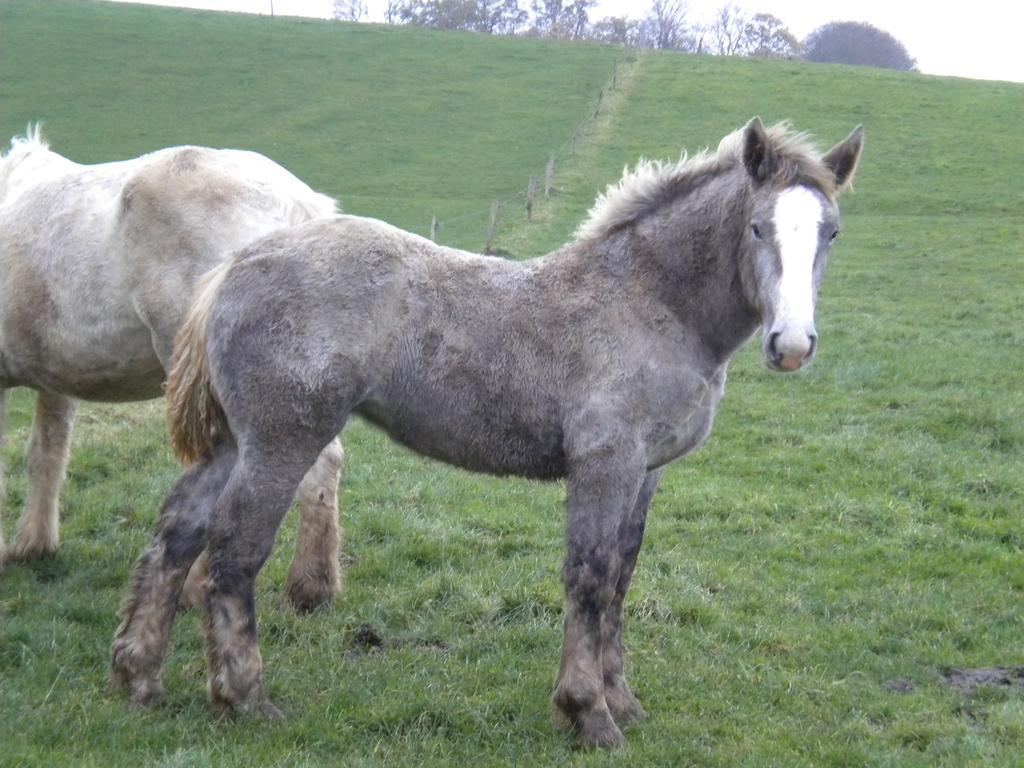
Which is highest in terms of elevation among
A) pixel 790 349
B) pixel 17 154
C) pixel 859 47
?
pixel 859 47

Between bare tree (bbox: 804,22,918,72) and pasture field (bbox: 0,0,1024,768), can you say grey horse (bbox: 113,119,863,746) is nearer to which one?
pasture field (bbox: 0,0,1024,768)

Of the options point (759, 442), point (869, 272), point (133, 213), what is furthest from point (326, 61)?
point (133, 213)

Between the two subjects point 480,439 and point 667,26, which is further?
point 667,26

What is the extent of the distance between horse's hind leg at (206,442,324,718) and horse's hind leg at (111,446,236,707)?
0.86 ft

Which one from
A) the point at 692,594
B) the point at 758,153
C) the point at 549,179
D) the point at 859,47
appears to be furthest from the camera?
the point at 859,47

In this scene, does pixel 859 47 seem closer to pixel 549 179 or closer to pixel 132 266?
pixel 549 179

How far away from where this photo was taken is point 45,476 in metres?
6.95

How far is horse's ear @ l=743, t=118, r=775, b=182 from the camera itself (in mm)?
4699

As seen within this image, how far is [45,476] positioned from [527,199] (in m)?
21.1

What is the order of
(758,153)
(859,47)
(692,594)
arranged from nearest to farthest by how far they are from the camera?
1. (758,153)
2. (692,594)
3. (859,47)

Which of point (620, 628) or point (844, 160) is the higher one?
point (844, 160)

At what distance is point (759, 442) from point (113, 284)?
6165mm

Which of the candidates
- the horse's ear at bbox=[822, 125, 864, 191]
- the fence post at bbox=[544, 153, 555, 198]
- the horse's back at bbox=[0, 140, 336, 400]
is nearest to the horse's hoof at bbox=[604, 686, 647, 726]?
the horse's ear at bbox=[822, 125, 864, 191]

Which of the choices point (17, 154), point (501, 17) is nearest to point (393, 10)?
point (501, 17)
